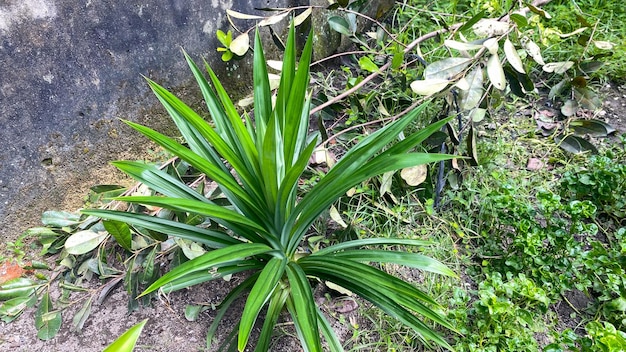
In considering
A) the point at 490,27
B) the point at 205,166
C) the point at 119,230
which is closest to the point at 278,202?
the point at 205,166

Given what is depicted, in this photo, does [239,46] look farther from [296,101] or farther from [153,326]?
[153,326]

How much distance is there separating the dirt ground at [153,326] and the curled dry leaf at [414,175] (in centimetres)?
54

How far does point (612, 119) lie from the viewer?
224 cm

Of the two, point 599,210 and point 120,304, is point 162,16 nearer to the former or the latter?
point 120,304

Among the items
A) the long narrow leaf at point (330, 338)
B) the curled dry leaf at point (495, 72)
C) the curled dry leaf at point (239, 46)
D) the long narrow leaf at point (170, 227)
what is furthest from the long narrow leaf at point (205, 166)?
the curled dry leaf at point (495, 72)

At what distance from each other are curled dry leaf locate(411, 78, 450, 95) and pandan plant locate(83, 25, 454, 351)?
340 millimetres

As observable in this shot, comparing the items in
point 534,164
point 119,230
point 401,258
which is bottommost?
point 534,164

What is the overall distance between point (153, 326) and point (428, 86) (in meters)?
1.26

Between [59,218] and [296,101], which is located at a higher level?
[296,101]

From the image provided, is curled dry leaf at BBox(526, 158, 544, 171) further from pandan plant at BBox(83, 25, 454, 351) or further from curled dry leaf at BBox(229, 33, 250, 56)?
curled dry leaf at BBox(229, 33, 250, 56)

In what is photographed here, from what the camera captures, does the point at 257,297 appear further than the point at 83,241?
No

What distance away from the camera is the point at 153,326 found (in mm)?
1479

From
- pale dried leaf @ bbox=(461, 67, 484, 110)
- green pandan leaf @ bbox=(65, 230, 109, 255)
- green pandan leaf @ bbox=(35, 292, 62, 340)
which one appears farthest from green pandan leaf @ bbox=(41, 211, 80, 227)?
pale dried leaf @ bbox=(461, 67, 484, 110)

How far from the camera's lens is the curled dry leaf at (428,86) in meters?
1.52
